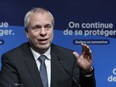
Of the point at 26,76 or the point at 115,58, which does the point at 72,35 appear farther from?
the point at 26,76

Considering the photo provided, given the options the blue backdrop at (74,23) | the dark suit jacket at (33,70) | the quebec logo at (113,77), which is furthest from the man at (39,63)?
the quebec logo at (113,77)

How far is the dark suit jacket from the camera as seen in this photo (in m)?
2.17

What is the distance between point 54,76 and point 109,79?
4.72ft

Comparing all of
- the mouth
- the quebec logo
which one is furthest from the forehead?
the quebec logo

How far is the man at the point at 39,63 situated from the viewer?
2148 mm

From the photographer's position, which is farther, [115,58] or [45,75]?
[115,58]

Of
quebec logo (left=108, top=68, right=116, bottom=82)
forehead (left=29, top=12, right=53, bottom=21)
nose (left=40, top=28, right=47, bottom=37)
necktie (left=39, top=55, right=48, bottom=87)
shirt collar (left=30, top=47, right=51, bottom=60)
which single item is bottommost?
quebec logo (left=108, top=68, right=116, bottom=82)

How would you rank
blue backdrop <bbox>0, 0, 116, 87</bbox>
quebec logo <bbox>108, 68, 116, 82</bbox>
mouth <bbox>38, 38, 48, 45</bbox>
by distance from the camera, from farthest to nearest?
quebec logo <bbox>108, 68, 116, 82</bbox> → blue backdrop <bbox>0, 0, 116, 87</bbox> → mouth <bbox>38, 38, 48, 45</bbox>

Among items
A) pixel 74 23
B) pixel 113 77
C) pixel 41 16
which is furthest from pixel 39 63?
pixel 113 77

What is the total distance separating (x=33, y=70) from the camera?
223cm

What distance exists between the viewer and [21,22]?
11.2ft

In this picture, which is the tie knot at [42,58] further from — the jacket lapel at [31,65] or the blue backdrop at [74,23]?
the blue backdrop at [74,23]

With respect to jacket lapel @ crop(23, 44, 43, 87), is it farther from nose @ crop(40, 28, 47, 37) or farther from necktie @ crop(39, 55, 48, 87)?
nose @ crop(40, 28, 47, 37)

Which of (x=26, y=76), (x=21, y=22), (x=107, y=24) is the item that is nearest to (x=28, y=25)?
(x=26, y=76)
